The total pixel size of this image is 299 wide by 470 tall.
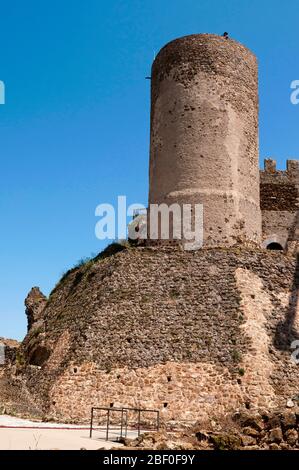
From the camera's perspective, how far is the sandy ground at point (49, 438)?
10.2 m

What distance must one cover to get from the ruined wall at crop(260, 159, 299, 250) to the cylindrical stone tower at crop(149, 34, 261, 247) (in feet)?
7.47

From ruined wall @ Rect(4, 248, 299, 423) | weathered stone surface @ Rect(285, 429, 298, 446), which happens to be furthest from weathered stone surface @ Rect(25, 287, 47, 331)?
weathered stone surface @ Rect(285, 429, 298, 446)

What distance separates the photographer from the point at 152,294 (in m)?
18.6

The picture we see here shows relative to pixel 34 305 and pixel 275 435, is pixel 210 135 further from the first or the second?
pixel 275 435

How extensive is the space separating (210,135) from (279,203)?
17.6 feet

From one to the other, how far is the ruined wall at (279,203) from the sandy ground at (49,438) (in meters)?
12.2

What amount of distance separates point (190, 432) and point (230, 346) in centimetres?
454

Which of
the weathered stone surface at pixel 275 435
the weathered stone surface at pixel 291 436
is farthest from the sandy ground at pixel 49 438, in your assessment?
the weathered stone surface at pixel 291 436

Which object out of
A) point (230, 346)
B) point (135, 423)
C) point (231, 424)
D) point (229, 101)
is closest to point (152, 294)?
point (230, 346)

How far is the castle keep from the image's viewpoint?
53.9ft

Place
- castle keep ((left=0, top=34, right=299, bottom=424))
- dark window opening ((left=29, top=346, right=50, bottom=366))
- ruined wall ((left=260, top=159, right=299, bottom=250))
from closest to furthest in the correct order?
1. castle keep ((left=0, top=34, right=299, bottom=424))
2. dark window opening ((left=29, top=346, right=50, bottom=366))
3. ruined wall ((left=260, top=159, right=299, bottom=250))

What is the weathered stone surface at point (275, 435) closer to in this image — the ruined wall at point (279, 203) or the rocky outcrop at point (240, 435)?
the rocky outcrop at point (240, 435)

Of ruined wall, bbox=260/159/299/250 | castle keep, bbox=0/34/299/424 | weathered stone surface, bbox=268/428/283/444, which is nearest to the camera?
weathered stone surface, bbox=268/428/283/444

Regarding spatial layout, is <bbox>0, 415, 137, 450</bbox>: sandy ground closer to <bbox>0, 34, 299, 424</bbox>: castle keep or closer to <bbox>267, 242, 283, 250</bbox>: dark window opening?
<bbox>0, 34, 299, 424</bbox>: castle keep
